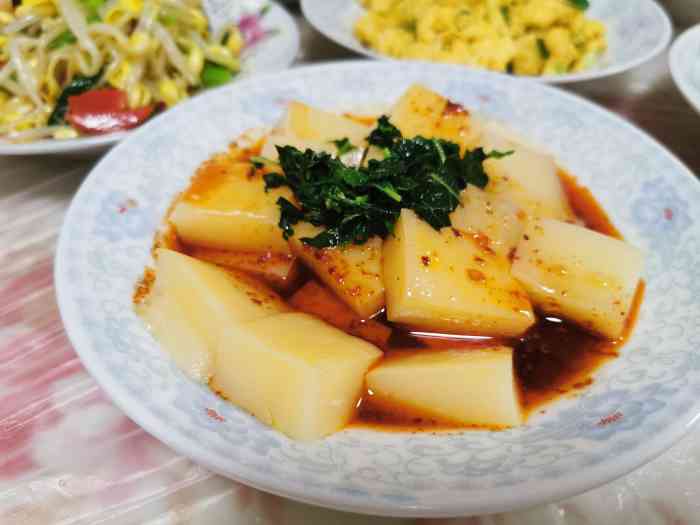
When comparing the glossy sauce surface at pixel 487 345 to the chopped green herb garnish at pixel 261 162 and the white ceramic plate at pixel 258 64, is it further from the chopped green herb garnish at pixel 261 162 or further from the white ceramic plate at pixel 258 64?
the white ceramic plate at pixel 258 64

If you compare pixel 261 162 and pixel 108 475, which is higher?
pixel 261 162

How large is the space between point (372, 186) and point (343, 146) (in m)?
0.34

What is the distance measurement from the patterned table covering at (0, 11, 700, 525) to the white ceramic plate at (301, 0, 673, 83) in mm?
1912

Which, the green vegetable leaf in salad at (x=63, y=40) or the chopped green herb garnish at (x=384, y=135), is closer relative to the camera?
the chopped green herb garnish at (x=384, y=135)

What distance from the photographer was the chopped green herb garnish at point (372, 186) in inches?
66.7

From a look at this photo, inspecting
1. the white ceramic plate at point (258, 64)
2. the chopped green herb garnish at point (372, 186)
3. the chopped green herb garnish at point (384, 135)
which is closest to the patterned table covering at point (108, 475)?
the white ceramic plate at point (258, 64)

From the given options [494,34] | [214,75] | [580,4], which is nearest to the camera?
[214,75]

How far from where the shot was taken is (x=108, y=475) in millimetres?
1463

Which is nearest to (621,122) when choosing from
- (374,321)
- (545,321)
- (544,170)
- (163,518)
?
(544,170)

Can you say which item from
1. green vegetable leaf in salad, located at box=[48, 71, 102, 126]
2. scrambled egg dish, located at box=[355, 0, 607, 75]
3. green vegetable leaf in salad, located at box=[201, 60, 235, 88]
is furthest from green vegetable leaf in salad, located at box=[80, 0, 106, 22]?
scrambled egg dish, located at box=[355, 0, 607, 75]

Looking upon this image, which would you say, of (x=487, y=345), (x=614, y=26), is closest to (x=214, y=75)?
(x=487, y=345)

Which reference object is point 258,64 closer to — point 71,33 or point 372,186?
point 71,33

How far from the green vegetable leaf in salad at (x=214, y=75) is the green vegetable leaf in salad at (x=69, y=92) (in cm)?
48

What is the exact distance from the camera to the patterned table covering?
1.39m
